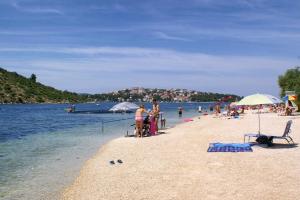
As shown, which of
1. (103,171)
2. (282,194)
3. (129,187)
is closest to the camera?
(282,194)

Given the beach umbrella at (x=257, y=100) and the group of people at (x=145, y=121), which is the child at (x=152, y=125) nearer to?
the group of people at (x=145, y=121)

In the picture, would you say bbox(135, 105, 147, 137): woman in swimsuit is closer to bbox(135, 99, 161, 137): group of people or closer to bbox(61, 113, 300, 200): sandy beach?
bbox(135, 99, 161, 137): group of people

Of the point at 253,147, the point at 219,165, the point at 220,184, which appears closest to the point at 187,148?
the point at 253,147

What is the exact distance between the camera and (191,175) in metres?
11.8

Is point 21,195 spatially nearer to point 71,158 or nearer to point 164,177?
point 164,177

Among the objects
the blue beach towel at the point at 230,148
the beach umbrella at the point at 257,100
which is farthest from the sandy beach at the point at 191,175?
the beach umbrella at the point at 257,100

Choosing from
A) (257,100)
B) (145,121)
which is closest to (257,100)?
(257,100)

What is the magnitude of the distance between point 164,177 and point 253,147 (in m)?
6.87

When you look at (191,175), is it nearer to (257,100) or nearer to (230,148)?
(230,148)

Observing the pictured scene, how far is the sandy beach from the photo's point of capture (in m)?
9.80

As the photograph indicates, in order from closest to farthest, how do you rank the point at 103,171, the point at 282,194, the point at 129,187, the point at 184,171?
the point at 282,194, the point at 129,187, the point at 184,171, the point at 103,171

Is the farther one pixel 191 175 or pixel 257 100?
pixel 257 100

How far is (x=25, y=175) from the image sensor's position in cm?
1429

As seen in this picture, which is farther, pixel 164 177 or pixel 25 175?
pixel 25 175
